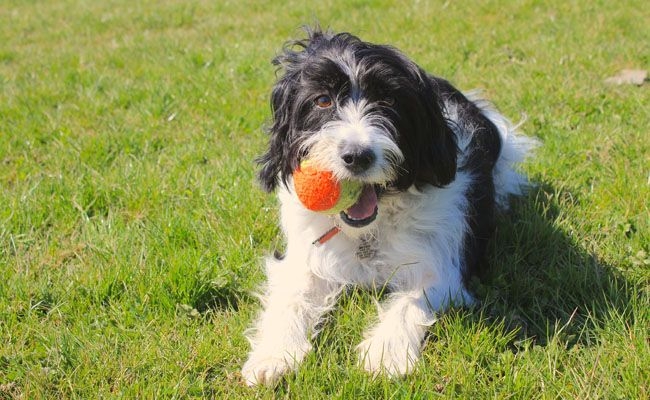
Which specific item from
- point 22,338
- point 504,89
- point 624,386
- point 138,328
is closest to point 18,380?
point 22,338

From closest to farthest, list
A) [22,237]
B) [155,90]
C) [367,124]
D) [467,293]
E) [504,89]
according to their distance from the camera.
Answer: [367,124] < [467,293] < [22,237] < [504,89] < [155,90]

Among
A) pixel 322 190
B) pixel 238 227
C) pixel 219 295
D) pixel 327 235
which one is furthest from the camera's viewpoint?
pixel 238 227

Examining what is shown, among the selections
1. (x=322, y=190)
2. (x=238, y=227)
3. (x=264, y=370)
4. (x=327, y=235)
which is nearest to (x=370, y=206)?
(x=322, y=190)

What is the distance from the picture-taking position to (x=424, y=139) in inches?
118

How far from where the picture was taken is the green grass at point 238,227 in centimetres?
271

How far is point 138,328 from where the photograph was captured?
303cm

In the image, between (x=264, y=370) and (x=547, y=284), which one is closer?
(x=264, y=370)

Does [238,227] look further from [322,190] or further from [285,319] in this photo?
[322,190]

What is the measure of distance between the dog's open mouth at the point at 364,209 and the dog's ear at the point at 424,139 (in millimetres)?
145

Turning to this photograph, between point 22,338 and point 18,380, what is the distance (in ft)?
0.90

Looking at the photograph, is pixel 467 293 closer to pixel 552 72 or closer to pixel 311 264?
pixel 311 264

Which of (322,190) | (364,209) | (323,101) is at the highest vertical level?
(323,101)

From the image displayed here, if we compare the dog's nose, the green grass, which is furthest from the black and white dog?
the green grass

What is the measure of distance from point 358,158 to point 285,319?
0.84 m
